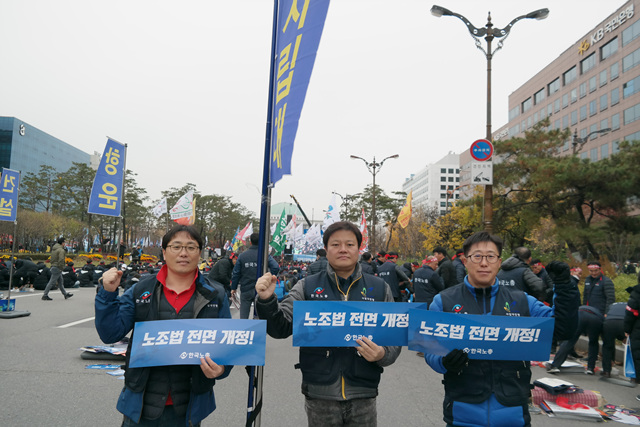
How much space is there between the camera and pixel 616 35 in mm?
45000

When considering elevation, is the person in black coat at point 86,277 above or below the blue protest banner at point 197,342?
below

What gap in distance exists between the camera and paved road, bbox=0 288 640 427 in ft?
14.8

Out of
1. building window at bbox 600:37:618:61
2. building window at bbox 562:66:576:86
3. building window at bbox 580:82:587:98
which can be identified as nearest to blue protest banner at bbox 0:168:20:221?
building window at bbox 600:37:618:61

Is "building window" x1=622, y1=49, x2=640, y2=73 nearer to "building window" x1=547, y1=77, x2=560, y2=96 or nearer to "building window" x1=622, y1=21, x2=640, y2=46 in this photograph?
"building window" x1=622, y1=21, x2=640, y2=46

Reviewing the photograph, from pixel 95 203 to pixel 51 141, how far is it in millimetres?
97175

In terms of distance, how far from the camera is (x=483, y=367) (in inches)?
99.7

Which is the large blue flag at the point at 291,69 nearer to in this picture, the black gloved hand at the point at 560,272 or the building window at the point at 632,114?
the black gloved hand at the point at 560,272

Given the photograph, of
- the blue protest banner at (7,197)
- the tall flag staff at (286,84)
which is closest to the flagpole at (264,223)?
the tall flag staff at (286,84)

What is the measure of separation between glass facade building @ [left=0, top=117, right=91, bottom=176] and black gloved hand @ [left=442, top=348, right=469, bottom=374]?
81608mm

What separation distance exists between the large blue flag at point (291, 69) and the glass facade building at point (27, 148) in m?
80.3

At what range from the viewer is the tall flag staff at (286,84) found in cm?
296

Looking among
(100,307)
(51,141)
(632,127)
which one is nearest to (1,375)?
(100,307)

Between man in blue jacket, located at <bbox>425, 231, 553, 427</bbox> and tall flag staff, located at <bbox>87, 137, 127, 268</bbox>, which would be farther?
tall flag staff, located at <bbox>87, 137, 127, 268</bbox>

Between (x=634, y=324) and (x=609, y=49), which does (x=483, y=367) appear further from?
(x=609, y=49)
